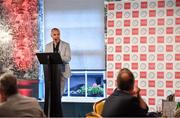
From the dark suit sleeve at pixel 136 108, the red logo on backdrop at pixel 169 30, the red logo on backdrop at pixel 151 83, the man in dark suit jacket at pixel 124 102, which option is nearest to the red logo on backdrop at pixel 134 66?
Result: the red logo on backdrop at pixel 151 83

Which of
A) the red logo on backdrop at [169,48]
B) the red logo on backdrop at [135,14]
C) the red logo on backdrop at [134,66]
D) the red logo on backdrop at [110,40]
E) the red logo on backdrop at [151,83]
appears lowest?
the red logo on backdrop at [151,83]

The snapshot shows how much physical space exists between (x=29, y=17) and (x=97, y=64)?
5.45 ft

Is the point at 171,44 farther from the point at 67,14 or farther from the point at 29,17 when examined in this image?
the point at 29,17

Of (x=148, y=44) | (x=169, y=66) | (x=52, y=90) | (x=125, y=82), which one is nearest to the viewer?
(x=125, y=82)

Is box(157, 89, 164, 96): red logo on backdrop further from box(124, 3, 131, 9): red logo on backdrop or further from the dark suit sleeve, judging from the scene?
the dark suit sleeve

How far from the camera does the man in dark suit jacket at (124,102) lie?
3.13 m

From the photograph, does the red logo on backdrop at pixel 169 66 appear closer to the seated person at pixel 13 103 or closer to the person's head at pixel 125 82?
the person's head at pixel 125 82

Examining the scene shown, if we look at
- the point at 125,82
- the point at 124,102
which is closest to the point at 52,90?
the point at 125,82

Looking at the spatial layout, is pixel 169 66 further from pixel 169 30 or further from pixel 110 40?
pixel 110 40

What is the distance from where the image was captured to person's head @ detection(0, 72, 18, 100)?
115 inches

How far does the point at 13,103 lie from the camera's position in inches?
111

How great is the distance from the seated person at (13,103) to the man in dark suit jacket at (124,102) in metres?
0.63

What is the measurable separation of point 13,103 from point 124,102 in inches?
37.5

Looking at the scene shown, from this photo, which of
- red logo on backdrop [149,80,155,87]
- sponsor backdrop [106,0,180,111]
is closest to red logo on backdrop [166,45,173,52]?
sponsor backdrop [106,0,180,111]
